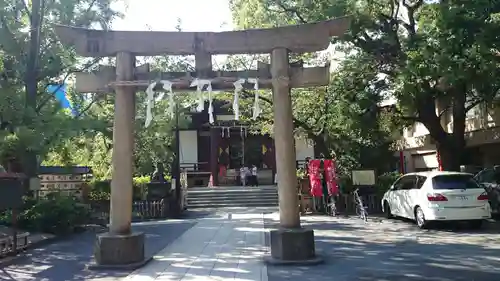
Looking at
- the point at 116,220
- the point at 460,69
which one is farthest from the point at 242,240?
the point at 460,69

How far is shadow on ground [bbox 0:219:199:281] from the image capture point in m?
8.84

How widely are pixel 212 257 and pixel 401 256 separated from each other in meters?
3.93

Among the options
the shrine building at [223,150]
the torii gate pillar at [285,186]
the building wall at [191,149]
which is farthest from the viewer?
the building wall at [191,149]

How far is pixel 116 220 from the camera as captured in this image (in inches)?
377

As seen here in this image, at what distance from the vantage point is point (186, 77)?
9859 millimetres

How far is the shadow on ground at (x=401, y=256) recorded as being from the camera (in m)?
8.10

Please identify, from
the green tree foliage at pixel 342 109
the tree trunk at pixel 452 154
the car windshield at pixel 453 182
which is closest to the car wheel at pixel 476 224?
the car windshield at pixel 453 182

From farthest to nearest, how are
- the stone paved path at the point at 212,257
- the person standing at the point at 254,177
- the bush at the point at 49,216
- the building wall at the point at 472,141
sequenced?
the person standing at the point at 254,177 → the building wall at the point at 472,141 → the bush at the point at 49,216 → the stone paved path at the point at 212,257

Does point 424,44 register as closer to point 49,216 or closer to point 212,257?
point 212,257

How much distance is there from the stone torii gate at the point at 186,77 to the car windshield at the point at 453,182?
5.94 m

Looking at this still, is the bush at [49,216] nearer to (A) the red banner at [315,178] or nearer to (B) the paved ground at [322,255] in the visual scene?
(B) the paved ground at [322,255]

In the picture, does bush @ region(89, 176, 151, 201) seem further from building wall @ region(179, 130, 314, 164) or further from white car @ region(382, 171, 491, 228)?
white car @ region(382, 171, 491, 228)

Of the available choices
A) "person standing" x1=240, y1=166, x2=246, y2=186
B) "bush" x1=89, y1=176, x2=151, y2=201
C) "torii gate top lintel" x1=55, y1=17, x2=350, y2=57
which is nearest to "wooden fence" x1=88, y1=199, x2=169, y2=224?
"bush" x1=89, y1=176, x2=151, y2=201

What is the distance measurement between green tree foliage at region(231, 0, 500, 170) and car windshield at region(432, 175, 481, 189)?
266 centimetres
